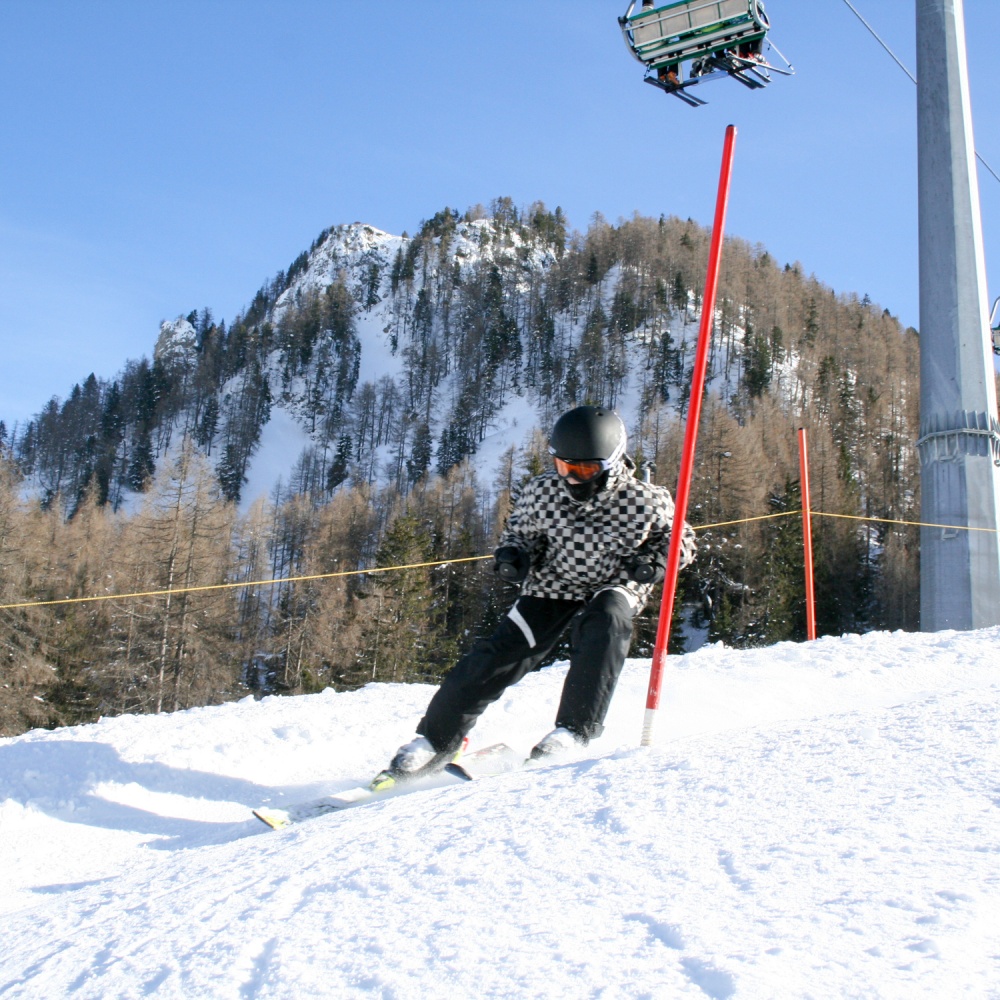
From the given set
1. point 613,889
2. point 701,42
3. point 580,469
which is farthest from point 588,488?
point 701,42

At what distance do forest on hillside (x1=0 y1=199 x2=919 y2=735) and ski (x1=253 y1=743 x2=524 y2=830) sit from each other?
925 centimetres

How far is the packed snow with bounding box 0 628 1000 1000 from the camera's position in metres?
1.29

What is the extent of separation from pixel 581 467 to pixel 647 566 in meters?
0.54

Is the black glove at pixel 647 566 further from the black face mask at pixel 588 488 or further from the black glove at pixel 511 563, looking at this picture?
the black glove at pixel 511 563

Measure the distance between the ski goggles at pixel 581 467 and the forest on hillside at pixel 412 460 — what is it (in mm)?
9687

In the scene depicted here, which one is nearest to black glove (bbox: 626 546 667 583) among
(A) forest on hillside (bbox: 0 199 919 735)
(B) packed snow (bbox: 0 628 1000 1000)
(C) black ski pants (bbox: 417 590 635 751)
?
(C) black ski pants (bbox: 417 590 635 751)

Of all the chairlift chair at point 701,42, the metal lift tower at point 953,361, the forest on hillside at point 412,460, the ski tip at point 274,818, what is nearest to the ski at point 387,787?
the ski tip at point 274,818

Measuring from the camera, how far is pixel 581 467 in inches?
150

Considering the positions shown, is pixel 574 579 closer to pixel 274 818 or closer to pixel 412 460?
pixel 274 818

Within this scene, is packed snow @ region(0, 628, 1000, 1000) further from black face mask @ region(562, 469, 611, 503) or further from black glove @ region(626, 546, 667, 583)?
black face mask @ region(562, 469, 611, 503)

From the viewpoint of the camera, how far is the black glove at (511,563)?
3.90 metres

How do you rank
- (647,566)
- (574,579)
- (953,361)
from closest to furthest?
(647,566), (574,579), (953,361)

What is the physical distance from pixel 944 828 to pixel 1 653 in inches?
1017

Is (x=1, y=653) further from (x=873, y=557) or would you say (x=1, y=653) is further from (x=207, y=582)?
(x=873, y=557)
